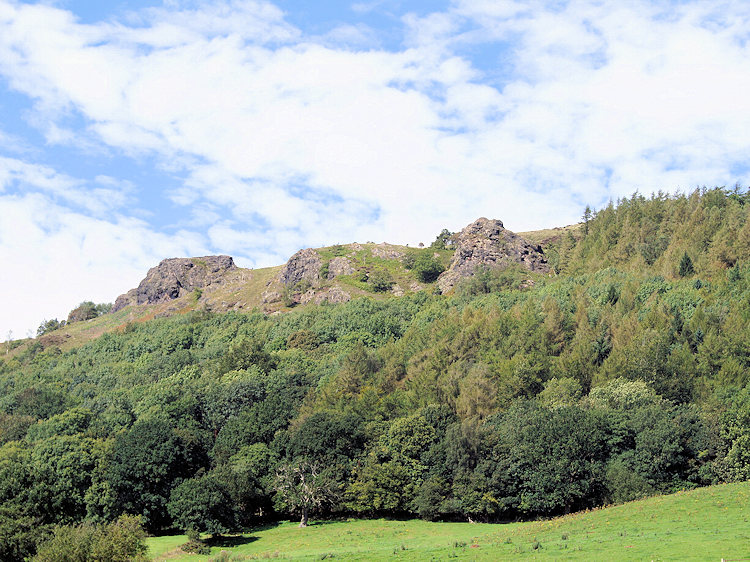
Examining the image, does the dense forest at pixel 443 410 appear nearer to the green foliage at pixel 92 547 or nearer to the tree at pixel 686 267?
the tree at pixel 686 267

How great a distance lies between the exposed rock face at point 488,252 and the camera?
180625 mm

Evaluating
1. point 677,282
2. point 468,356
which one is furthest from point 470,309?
point 677,282

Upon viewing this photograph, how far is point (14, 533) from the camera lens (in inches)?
2371

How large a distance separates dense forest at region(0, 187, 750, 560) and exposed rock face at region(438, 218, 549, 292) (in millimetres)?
31602

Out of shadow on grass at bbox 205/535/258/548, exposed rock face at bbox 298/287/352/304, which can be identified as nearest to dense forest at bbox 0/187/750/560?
shadow on grass at bbox 205/535/258/548

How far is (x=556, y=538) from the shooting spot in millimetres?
50312

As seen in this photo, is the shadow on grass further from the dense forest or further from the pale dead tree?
the pale dead tree

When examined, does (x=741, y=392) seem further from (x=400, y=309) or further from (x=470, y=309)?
(x=400, y=309)

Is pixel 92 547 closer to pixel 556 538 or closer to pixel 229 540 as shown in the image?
pixel 229 540

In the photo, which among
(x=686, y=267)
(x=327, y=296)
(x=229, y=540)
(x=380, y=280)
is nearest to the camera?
(x=229, y=540)

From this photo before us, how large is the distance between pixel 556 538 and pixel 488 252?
137 meters

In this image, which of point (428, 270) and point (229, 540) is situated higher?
point (428, 270)

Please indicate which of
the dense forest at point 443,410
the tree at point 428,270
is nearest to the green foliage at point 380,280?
the tree at point 428,270

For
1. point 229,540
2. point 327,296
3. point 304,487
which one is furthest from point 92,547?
point 327,296
